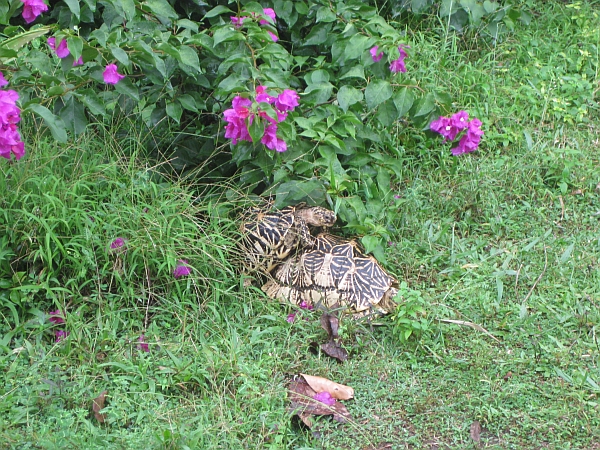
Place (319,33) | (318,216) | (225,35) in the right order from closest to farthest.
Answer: (225,35) → (318,216) → (319,33)

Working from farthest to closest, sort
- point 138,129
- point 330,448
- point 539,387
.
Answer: point 138,129 → point 539,387 → point 330,448

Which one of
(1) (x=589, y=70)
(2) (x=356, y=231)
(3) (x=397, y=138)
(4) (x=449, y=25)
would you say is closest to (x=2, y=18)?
(2) (x=356, y=231)

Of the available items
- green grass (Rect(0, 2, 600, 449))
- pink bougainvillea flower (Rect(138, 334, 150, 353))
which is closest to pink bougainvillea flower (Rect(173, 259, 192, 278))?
green grass (Rect(0, 2, 600, 449))

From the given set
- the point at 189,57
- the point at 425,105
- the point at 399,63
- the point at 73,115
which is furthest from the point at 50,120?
the point at 425,105

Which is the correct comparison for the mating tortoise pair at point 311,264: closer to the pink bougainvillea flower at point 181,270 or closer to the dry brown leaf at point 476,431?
the pink bougainvillea flower at point 181,270

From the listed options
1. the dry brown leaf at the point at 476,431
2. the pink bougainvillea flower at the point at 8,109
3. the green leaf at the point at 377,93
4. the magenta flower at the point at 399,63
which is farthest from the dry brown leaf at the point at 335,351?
the pink bougainvillea flower at the point at 8,109

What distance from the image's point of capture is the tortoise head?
159 inches

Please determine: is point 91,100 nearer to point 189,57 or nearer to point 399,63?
point 189,57

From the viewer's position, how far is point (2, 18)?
3.76m

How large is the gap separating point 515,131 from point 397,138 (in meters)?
0.78

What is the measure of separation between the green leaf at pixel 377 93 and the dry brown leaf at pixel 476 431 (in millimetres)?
1744

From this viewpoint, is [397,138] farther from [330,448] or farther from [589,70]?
[330,448]

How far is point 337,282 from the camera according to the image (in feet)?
12.6

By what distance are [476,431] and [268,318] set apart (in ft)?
3.57
